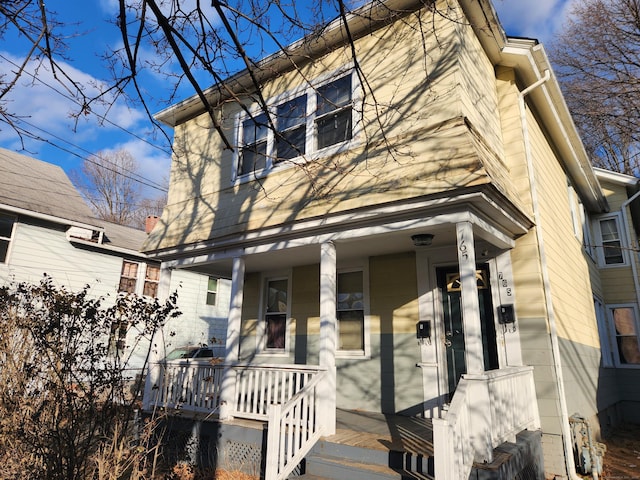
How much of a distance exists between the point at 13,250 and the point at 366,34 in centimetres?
1073

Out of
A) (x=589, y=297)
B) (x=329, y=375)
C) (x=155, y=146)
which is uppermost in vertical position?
(x=155, y=146)

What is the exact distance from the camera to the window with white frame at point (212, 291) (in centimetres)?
1661

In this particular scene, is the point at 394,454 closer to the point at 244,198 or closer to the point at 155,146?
the point at 155,146

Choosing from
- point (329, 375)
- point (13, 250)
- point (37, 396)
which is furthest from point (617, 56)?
point (13, 250)

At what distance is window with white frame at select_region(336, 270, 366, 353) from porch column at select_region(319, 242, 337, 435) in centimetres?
173

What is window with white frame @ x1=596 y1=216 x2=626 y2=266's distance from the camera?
12.1m

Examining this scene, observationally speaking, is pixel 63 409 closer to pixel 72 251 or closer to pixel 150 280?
pixel 72 251

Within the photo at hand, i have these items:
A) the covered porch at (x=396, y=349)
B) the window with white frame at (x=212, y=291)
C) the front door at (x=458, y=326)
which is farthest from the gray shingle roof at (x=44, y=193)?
the front door at (x=458, y=326)

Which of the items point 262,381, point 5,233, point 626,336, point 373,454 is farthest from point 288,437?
point 5,233

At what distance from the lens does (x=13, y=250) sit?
11.4 meters

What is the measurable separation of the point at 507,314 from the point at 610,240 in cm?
910

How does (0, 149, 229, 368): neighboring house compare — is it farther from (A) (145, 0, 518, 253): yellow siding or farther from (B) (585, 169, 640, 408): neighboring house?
(B) (585, 169, 640, 408): neighboring house

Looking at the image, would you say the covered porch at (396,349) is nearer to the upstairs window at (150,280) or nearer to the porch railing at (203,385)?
the porch railing at (203,385)

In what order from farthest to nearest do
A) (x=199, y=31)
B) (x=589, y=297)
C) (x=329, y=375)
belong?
(x=589, y=297) → (x=329, y=375) → (x=199, y=31)
